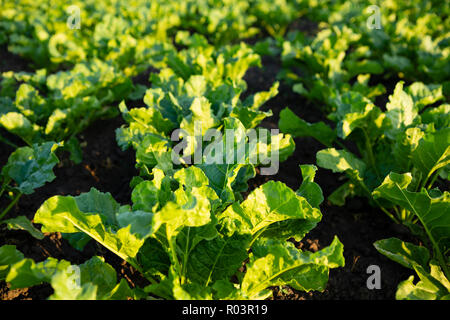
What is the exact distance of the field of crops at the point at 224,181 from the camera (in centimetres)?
178

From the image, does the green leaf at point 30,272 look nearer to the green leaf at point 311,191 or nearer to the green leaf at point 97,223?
the green leaf at point 97,223

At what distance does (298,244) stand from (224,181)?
0.77 m

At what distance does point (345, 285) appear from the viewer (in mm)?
2355

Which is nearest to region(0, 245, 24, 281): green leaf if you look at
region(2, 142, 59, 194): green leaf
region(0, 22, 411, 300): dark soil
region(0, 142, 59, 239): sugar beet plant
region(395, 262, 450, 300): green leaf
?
region(0, 22, 411, 300): dark soil

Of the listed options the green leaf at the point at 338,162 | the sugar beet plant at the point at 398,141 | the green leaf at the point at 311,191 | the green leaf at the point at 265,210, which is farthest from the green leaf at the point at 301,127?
the green leaf at the point at 265,210

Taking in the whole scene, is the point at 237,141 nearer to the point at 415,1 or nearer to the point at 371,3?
the point at 371,3

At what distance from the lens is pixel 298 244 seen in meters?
2.54

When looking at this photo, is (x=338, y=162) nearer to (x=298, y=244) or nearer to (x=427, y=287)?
(x=298, y=244)

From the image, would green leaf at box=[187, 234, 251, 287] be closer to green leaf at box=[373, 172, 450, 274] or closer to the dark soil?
the dark soil

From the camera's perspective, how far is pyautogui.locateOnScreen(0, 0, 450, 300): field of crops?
1.78 meters

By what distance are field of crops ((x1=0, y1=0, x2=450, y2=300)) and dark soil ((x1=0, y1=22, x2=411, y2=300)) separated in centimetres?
1

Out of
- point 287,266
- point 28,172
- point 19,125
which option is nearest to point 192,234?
point 287,266

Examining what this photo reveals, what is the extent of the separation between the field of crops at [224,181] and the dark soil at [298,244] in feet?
0.04
